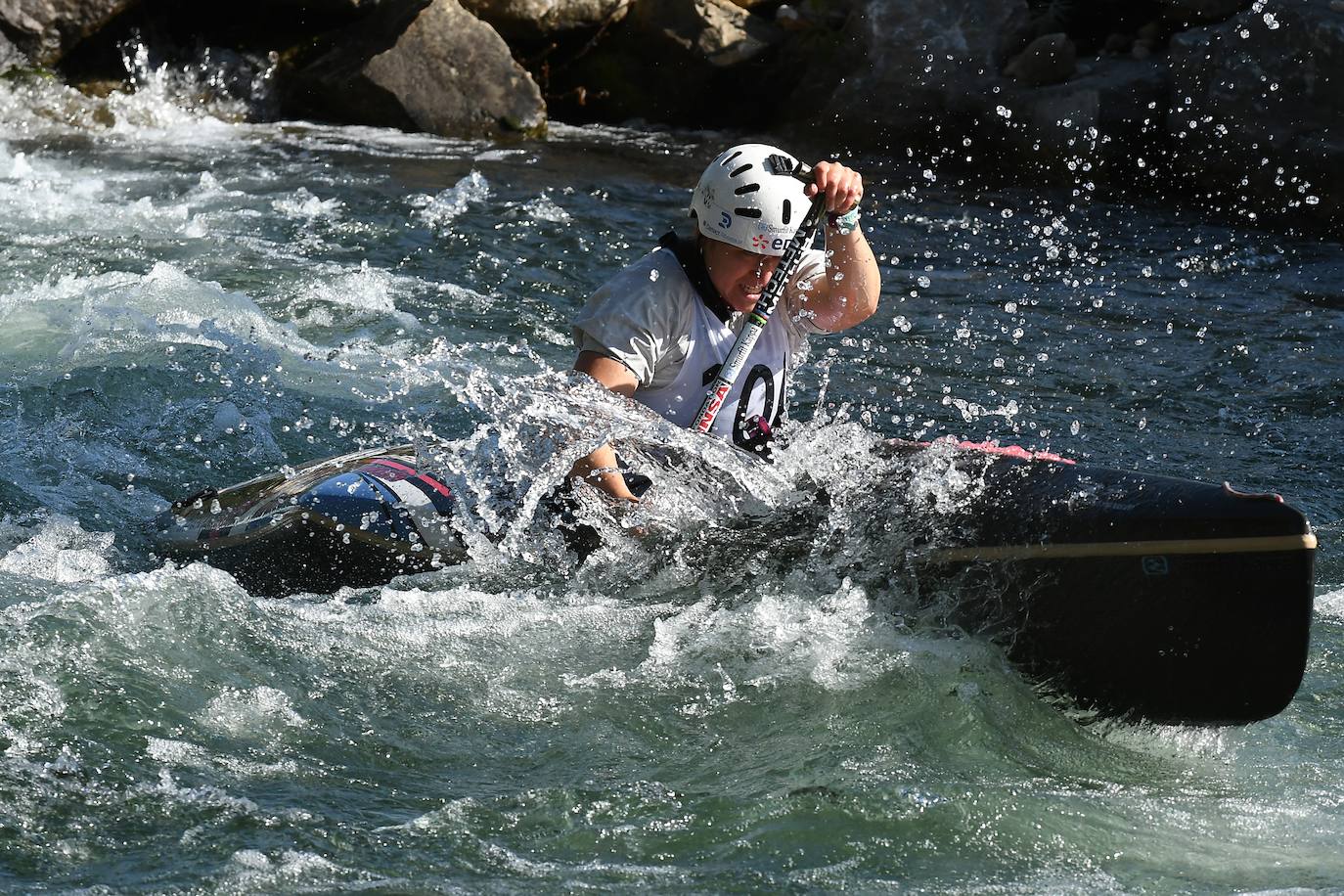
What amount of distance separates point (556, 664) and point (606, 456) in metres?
0.65

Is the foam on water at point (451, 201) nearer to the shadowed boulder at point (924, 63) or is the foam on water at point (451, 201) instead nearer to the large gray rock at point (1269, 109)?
the shadowed boulder at point (924, 63)

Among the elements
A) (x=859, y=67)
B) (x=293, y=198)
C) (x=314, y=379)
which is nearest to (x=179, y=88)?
(x=293, y=198)

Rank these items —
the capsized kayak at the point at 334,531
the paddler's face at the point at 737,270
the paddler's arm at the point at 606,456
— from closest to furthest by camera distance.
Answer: the paddler's arm at the point at 606,456
the paddler's face at the point at 737,270
the capsized kayak at the point at 334,531

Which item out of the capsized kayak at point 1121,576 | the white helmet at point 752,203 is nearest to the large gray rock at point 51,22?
the capsized kayak at point 1121,576

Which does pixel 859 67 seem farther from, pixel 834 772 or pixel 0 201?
pixel 834 772

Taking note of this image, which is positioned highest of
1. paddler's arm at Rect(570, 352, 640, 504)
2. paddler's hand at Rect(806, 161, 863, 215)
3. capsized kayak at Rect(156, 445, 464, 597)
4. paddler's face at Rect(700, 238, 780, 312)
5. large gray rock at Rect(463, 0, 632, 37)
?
large gray rock at Rect(463, 0, 632, 37)

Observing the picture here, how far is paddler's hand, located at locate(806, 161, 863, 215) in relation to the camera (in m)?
4.53

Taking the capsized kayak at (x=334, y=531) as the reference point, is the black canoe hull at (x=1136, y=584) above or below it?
above

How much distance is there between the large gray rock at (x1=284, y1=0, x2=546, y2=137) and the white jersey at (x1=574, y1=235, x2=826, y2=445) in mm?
8371

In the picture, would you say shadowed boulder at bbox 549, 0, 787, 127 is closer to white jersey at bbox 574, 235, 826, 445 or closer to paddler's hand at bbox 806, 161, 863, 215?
white jersey at bbox 574, 235, 826, 445

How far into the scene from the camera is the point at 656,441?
4.54 m

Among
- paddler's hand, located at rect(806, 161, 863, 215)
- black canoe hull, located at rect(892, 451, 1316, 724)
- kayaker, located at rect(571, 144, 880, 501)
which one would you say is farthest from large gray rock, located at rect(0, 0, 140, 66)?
black canoe hull, located at rect(892, 451, 1316, 724)

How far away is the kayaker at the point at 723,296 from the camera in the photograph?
4523 mm

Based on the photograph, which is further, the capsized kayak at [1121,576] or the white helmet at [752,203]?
the white helmet at [752,203]
